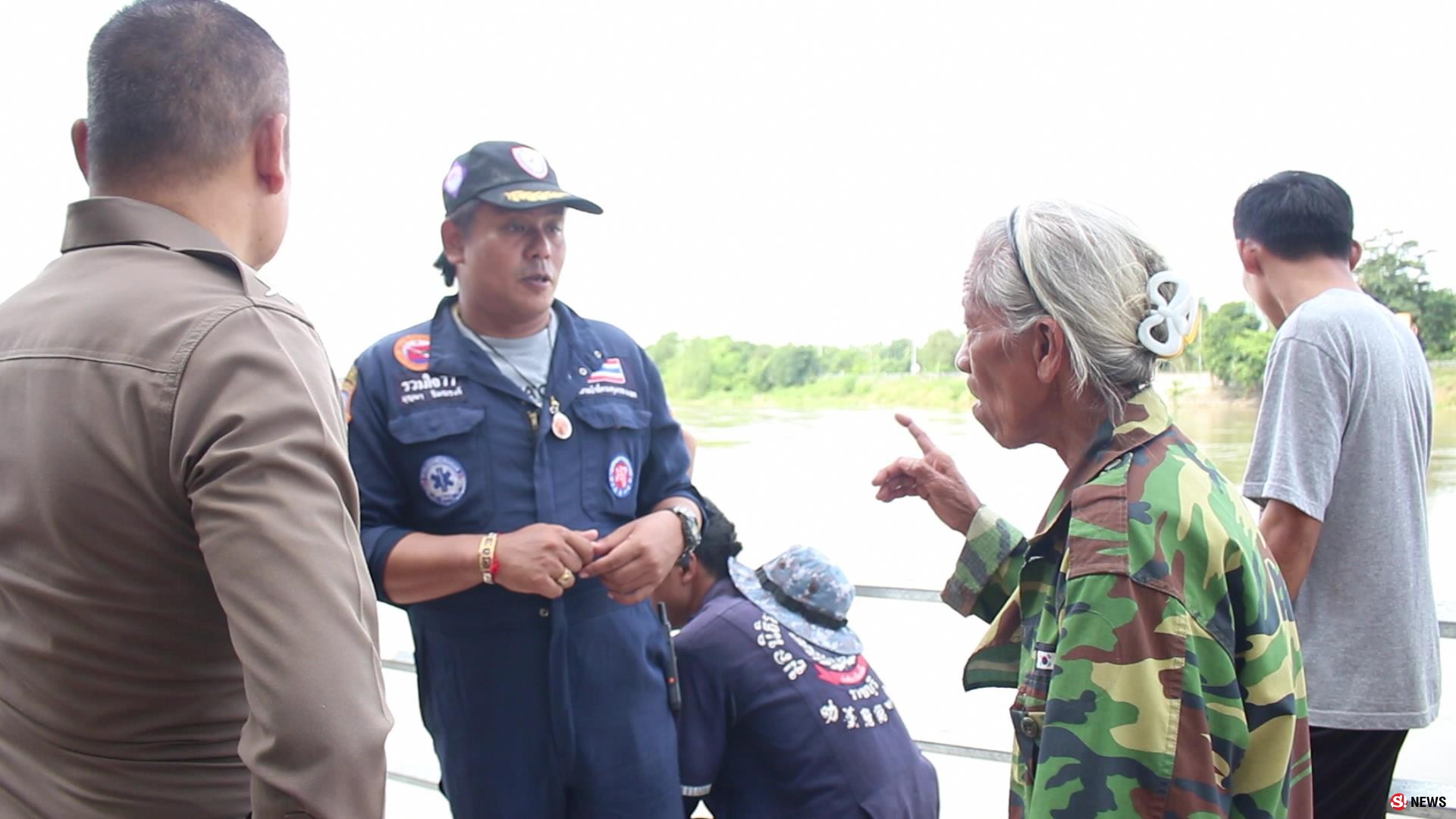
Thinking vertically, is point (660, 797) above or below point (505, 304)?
below

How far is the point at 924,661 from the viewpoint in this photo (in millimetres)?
2934

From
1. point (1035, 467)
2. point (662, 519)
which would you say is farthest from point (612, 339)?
point (1035, 467)

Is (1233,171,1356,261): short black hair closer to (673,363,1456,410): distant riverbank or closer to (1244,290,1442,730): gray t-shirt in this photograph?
(1244,290,1442,730): gray t-shirt

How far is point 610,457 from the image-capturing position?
6.89 ft

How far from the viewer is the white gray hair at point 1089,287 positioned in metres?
1.18

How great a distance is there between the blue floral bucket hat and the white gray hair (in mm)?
1015

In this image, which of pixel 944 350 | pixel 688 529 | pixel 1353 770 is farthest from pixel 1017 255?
pixel 944 350

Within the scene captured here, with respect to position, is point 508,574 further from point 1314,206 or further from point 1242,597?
point 1314,206

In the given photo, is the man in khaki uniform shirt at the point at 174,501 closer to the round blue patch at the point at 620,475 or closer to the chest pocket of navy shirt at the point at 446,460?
the chest pocket of navy shirt at the point at 446,460

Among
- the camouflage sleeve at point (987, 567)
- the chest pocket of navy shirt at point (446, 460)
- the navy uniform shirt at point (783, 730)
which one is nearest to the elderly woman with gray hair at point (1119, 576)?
the camouflage sleeve at point (987, 567)

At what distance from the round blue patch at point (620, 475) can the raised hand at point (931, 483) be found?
0.62 metres

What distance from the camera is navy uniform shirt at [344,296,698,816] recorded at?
197 cm

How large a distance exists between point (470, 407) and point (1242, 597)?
139 centimetres

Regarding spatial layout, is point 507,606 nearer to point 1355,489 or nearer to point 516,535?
point 516,535
